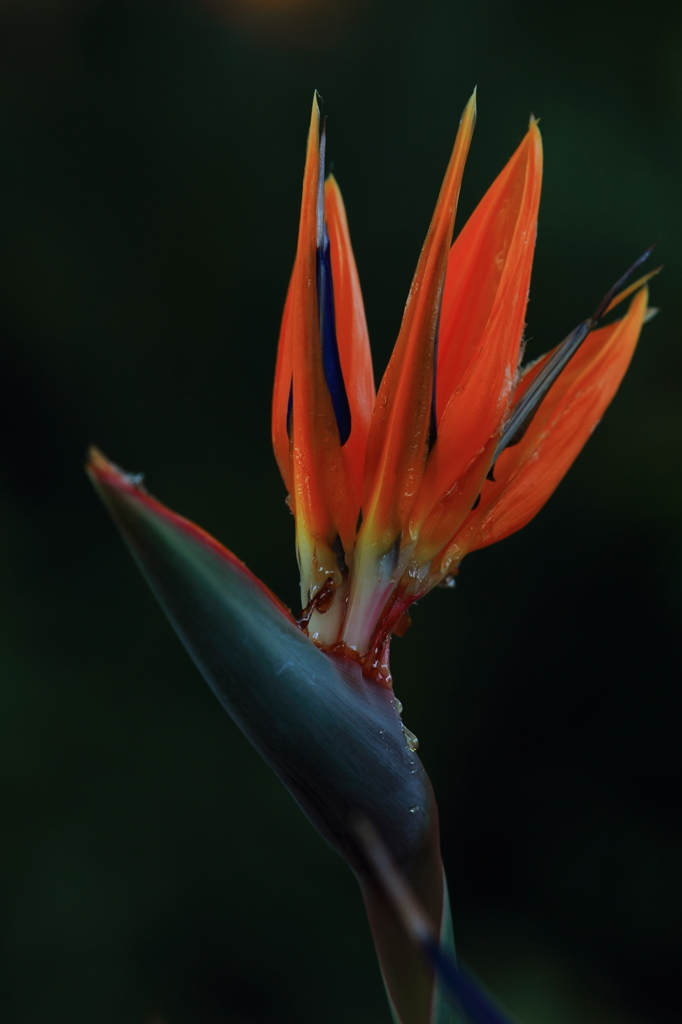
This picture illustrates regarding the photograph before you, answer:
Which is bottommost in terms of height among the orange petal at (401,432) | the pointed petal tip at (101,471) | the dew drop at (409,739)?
the dew drop at (409,739)

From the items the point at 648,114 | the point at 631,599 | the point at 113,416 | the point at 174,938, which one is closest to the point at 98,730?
the point at 174,938

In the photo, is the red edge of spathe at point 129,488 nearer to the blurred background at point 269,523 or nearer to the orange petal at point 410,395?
the orange petal at point 410,395

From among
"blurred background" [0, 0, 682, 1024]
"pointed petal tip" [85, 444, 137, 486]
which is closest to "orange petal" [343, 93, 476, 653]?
"pointed petal tip" [85, 444, 137, 486]

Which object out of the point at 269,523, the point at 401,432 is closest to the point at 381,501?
the point at 401,432

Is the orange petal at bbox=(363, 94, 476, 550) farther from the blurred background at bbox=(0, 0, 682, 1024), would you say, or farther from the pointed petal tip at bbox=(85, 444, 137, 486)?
the blurred background at bbox=(0, 0, 682, 1024)

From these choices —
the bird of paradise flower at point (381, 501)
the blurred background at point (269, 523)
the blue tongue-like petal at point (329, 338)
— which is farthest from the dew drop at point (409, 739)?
the blurred background at point (269, 523)
